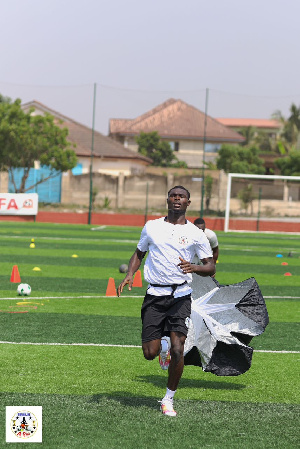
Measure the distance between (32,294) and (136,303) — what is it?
2.19 meters

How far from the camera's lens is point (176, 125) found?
97.1 metres

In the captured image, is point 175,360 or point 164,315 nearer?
point 175,360

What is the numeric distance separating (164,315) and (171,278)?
35 cm

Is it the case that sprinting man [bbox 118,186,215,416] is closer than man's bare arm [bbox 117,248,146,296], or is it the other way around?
sprinting man [bbox 118,186,215,416]

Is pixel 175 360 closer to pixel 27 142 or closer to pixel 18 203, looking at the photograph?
pixel 18 203

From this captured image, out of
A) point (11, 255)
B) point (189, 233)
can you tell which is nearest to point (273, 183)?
point (11, 255)

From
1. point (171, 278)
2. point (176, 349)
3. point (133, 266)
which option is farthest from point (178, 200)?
point (176, 349)

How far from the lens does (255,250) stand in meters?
33.6

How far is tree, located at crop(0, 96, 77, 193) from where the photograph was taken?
52.2m

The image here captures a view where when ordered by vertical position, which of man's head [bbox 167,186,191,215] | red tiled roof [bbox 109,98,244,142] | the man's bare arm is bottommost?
the man's bare arm

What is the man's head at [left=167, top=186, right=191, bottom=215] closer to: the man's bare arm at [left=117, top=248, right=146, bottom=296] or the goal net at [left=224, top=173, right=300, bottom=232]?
the man's bare arm at [left=117, top=248, right=146, bottom=296]

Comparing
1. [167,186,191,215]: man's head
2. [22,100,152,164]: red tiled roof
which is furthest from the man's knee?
[22,100,152,164]: red tiled roof

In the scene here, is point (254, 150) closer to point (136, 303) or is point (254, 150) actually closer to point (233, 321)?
point (136, 303)

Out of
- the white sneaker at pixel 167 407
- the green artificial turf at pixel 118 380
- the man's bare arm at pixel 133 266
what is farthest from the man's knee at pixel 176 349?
the man's bare arm at pixel 133 266
